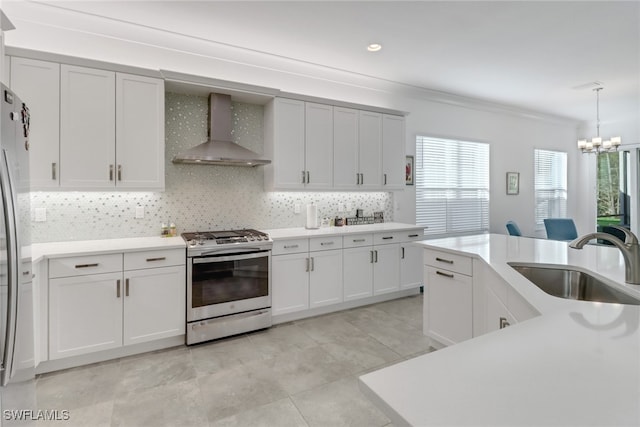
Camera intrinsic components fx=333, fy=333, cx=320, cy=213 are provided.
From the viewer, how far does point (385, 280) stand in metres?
4.21

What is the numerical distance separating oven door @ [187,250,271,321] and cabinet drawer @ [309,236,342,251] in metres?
0.53

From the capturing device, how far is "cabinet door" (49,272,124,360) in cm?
257

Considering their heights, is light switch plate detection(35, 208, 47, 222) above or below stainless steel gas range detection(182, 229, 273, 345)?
above

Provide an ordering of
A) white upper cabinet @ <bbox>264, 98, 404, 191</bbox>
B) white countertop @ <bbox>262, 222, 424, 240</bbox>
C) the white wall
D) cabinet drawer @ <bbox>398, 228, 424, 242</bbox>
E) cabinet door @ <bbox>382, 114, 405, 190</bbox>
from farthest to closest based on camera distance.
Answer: cabinet door @ <bbox>382, 114, 405, 190</bbox>
cabinet drawer @ <bbox>398, 228, 424, 242</bbox>
white upper cabinet @ <bbox>264, 98, 404, 191</bbox>
white countertop @ <bbox>262, 222, 424, 240</bbox>
the white wall

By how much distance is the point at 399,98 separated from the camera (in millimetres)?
5012

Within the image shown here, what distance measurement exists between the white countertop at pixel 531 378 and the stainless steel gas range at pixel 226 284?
101 inches

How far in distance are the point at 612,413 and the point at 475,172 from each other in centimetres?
566

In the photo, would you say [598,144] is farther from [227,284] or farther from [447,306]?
[227,284]

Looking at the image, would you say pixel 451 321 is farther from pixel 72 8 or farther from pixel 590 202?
pixel 590 202

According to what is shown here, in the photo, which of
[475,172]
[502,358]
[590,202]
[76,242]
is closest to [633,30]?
[475,172]

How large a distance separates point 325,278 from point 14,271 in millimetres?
2804

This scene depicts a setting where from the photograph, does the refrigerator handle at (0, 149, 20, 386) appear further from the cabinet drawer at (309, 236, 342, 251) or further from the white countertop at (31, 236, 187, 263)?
the cabinet drawer at (309, 236, 342, 251)

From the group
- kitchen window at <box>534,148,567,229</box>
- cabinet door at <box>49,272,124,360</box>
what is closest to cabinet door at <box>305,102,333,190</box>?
cabinet door at <box>49,272,124,360</box>

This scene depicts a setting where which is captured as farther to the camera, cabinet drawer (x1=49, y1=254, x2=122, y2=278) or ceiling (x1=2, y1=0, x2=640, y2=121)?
ceiling (x1=2, y1=0, x2=640, y2=121)
